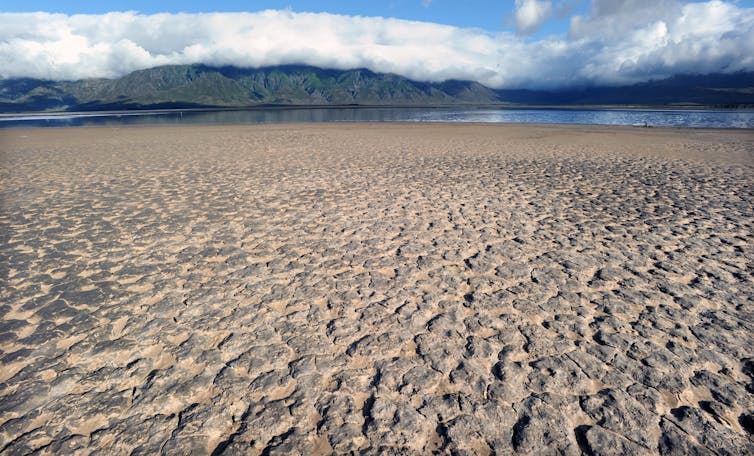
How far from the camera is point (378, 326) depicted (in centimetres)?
474

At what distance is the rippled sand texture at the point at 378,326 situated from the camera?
10.7 feet

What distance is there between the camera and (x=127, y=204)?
10.4 meters

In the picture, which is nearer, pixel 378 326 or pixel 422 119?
pixel 378 326

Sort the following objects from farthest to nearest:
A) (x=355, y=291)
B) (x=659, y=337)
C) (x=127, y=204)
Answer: (x=127, y=204), (x=355, y=291), (x=659, y=337)

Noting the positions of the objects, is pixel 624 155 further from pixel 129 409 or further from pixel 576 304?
pixel 129 409

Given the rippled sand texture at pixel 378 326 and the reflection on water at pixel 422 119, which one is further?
the reflection on water at pixel 422 119

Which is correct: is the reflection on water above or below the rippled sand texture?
above

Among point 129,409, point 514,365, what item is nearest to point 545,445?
point 514,365

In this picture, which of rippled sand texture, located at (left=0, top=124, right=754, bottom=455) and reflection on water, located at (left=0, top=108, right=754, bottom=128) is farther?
reflection on water, located at (left=0, top=108, right=754, bottom=128)

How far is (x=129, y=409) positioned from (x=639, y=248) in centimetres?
850

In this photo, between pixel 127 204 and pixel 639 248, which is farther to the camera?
pixel 127 204

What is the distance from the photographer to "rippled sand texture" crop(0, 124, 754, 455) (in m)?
3.26

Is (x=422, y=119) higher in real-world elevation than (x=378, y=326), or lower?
higher

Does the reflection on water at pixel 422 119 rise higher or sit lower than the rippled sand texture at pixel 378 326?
higher
